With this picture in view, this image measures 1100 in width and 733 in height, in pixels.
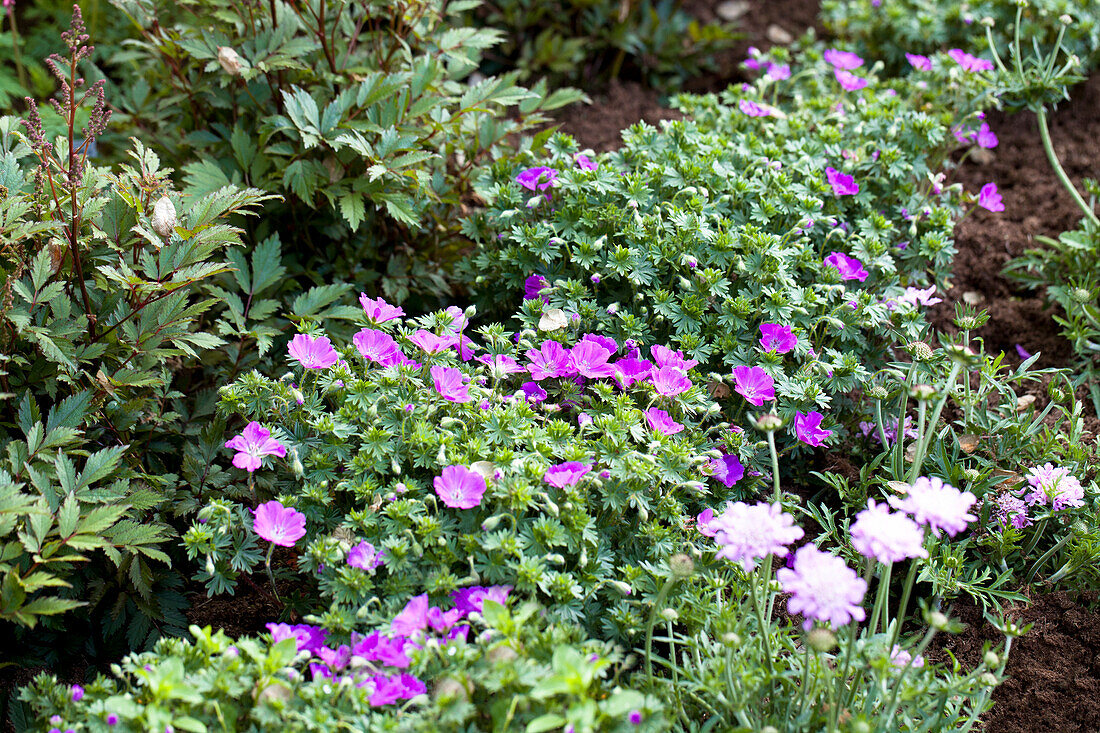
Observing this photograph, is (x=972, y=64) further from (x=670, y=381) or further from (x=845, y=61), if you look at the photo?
(x=670, y=381)

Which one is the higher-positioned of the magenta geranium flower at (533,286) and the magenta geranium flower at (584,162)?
the magenta geranium flower at (584,162)

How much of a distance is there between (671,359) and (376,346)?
66cm

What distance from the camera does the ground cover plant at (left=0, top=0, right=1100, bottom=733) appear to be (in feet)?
4.75

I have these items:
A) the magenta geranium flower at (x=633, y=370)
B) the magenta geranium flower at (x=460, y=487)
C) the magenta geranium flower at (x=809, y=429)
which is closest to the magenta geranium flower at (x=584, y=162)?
the magenta geranium flower at (x=633, y=370)

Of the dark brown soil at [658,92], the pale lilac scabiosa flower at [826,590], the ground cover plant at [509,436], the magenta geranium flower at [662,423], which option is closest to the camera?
the pale lilac scabiosa flower at [826,590]

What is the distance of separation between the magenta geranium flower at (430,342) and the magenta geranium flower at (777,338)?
75 cm

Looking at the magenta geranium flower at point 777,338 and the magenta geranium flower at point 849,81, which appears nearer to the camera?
the magenta geranium flower at point 777,338

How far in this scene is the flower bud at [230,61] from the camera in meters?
2.28

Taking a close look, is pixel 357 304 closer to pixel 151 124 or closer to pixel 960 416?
pixel 151 124

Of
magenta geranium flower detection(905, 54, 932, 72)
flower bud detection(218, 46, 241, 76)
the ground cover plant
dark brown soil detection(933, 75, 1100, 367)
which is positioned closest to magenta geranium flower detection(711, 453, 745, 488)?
the ground cover plant

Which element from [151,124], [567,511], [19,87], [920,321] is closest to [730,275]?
[920,321]

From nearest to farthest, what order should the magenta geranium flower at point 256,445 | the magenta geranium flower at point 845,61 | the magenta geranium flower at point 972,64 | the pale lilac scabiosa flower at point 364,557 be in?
the pale lilac scabiosa flower at point 364,557, the magenta geranium flower at point 256,445, the magenta geranium flower at point 972,64, the magenta geranium flower at point 845,61

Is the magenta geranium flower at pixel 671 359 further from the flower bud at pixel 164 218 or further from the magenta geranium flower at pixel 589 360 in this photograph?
the flower bud at pixel 164 218

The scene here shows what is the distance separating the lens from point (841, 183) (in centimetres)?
247
